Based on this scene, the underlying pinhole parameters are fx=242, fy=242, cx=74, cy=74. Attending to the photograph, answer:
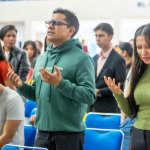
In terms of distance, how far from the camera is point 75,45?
1.77 meters

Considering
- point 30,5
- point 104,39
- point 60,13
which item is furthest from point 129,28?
point 60,13

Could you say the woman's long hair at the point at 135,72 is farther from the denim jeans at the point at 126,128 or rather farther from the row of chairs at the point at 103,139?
the denim jeans at the point at 126,128

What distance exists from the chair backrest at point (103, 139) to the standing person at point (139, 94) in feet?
0.86

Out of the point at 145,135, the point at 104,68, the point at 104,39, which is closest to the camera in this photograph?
the point at 145,135

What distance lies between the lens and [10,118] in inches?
72.1

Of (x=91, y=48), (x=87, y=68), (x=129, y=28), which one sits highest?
(x=129, y=28)

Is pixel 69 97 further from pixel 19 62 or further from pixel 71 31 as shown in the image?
pixel 19 62

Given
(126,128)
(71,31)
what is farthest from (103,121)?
(71,31)

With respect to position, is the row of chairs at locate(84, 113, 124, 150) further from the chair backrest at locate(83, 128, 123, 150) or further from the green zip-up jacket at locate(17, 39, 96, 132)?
the green zip-up jacket at locate(17, 39, 96, 132)

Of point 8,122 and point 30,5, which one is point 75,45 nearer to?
point 8,122

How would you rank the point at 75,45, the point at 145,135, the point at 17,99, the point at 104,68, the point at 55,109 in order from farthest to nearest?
the point at 104,68 → the point at 17,99 → the point at 75,45 → the point at 55,109 → the point at 145,135

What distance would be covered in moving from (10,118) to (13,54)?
1607 mm

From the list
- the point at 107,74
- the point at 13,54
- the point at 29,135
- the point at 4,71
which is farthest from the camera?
the point at 13,54

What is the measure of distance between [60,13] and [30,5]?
26.1ft
